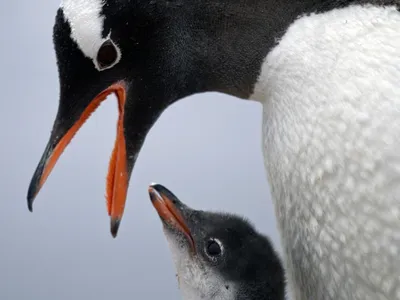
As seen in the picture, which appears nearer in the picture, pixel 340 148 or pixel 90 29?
pixel 340 148

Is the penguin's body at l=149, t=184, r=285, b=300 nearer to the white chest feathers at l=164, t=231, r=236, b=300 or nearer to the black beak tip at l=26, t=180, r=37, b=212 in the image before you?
the white chest feathers at l=164, t=231, r=236, b=300

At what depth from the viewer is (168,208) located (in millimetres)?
1316

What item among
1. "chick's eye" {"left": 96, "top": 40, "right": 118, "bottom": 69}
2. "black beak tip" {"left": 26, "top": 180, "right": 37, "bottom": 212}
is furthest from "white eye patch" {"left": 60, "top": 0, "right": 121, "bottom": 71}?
"black beak tip" {"left": 26, "top": 180, "right": 37, "bottom": 212}

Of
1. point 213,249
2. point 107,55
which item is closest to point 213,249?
point 213,249

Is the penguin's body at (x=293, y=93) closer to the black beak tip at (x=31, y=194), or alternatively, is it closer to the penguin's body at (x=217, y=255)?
the black beak tip at (x=31, y=194)

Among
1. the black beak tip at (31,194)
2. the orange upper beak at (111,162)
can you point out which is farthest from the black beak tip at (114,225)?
the black beak tip at (31,194)

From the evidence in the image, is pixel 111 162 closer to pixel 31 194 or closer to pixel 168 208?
pixel 31 194

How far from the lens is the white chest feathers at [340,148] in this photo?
0.67 m

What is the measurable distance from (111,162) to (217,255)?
470 mm

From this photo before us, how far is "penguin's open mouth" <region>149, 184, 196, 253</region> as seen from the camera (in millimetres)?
1307

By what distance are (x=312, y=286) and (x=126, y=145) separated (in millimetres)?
300

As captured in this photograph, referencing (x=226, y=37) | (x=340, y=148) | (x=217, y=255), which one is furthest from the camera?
(x=217, y=255)

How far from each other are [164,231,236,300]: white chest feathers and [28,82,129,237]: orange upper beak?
44 centimetres

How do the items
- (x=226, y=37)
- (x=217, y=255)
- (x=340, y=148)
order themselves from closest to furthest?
(x=340, y=148) → (x=226, y=37) → (x=217, y=255)
